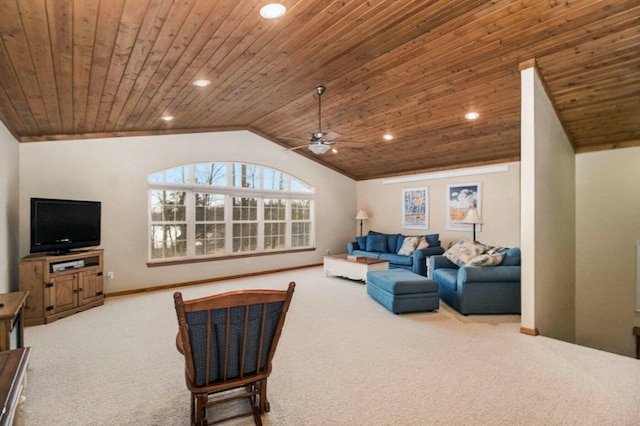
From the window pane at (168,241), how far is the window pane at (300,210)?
8.66 feet

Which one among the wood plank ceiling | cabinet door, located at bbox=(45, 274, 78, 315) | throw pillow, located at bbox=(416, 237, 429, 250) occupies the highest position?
the wood plank ceiling

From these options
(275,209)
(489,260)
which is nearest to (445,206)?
(489,260)

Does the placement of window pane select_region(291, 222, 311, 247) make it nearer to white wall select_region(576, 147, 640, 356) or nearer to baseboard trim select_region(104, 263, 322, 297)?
baseboard trim select_region(104, 263, 322, 297)

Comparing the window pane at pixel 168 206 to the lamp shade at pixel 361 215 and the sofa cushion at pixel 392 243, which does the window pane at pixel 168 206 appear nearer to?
the lamp shade at pixel 361 215

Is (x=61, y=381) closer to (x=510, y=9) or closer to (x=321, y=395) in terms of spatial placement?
(x=321, y=395)

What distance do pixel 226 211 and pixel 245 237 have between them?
733 mm

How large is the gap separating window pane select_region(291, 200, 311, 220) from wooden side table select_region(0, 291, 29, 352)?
5.63 m

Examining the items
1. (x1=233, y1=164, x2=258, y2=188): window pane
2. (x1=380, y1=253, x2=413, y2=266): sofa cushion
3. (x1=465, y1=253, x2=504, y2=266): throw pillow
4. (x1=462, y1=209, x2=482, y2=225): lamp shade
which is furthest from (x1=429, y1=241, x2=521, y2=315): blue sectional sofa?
(x1=233, y1=164, x2=258, y2=188): window pane

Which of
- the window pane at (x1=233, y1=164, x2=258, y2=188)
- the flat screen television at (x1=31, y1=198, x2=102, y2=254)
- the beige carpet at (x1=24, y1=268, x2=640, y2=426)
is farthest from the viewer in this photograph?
the window pane at (x1=233, y1=164, x2=258, y2=188)

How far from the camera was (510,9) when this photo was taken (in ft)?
10.0

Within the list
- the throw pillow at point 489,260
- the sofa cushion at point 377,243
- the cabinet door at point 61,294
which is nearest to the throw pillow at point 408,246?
the sofa cushion at point 377,243

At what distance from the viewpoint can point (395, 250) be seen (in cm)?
787

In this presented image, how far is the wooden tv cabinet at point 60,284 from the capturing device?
4102 mm

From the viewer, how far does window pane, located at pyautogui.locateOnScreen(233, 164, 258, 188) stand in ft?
23.2
